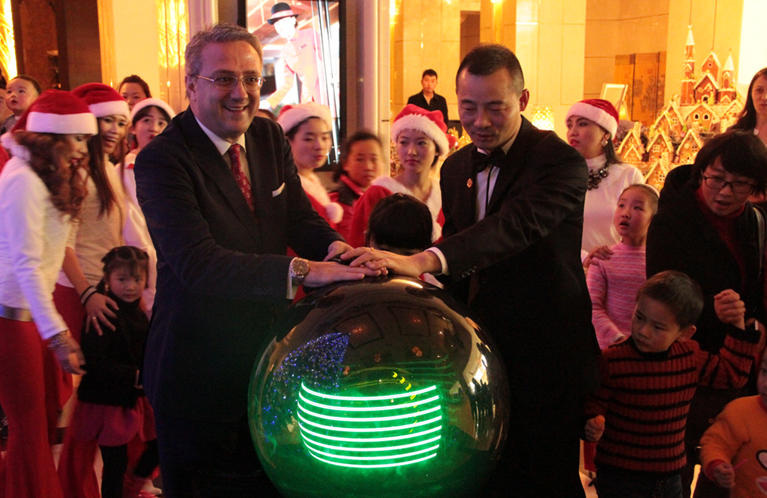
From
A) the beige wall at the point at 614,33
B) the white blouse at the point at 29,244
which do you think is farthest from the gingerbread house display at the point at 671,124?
the beige wall at the point at 614,33

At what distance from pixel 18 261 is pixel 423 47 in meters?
9.92

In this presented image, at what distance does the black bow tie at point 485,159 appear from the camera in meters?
1.56

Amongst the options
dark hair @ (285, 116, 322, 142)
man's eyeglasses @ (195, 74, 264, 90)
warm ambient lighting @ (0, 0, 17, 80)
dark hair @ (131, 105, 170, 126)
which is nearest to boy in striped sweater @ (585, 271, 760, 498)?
man's eyeglasses @ (195, 74, 264, 90)

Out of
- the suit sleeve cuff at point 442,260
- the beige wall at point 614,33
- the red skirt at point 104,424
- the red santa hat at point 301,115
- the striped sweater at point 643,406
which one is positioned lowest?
the red skirt at point 104,424

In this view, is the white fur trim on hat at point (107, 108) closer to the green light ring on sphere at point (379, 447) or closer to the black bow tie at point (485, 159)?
the black bow tie at point (485, 159)

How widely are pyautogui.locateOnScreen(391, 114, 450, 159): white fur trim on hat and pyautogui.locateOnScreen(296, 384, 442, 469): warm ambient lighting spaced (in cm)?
257

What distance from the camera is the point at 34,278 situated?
83.6 inches

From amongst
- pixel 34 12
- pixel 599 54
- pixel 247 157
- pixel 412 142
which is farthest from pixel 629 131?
pixel 599 54

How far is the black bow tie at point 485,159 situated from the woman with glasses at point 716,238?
72cm

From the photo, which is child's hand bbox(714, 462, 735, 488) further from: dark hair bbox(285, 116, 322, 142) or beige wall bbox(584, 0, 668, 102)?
beige wall bbox(584, 0, 668, 102)

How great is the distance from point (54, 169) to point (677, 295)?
6.56 feet

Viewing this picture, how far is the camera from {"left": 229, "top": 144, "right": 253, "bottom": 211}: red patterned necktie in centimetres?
147

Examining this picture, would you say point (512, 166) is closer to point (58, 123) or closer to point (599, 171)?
point (58, 123)

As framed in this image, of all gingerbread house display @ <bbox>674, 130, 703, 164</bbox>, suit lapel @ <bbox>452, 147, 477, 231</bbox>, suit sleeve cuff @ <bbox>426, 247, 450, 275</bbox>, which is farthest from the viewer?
gingerbread house display @ <bbox>674, 130, 703, 164</bbox>
